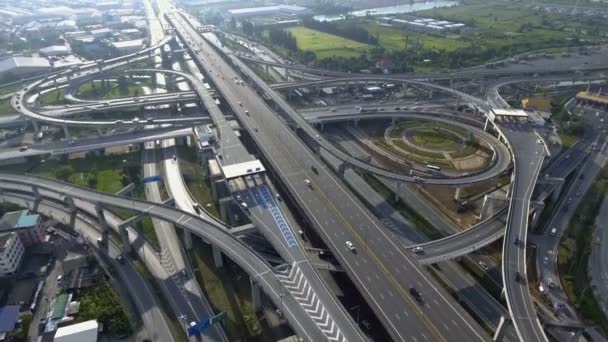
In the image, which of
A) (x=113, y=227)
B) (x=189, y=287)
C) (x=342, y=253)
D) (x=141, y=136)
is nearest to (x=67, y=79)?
(x=141, y=136)

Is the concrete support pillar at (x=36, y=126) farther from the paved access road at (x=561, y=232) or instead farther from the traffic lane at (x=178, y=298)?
the paved access road at (x=561, y=232)

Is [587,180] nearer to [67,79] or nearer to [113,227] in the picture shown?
[113,227]

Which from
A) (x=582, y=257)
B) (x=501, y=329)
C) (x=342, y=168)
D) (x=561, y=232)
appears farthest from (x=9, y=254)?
(x=561, y=232)

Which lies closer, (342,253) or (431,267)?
(342,253)

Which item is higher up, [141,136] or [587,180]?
[141,136]

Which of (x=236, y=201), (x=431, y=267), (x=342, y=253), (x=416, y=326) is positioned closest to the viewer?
(x=416, y=326)

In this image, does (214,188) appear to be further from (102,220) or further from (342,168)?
(342,168)

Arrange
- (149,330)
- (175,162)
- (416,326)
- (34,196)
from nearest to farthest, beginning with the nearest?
(416,326) < (149,330) < (34,196) < (175,162)
